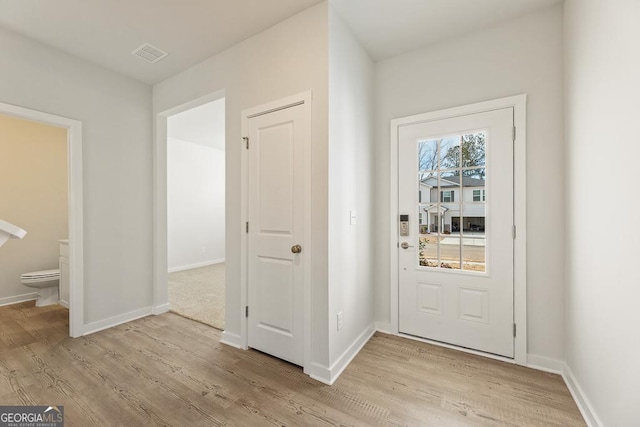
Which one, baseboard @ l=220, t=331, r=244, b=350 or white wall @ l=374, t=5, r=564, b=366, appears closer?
white wall @ l=374, t=5, r=564, b=366

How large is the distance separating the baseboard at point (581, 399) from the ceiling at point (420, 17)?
275cm

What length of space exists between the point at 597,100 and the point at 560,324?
63.3 inches

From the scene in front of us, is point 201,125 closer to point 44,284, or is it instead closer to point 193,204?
point 193,204

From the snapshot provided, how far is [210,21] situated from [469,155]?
8.22 feet

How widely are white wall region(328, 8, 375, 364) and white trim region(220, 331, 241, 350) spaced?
3.15 feet

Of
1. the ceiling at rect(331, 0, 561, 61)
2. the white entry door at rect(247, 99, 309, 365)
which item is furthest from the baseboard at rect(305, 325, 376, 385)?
the ceiling at rect(331, 0, 561, 61)

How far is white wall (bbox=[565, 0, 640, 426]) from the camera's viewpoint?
1238 millimetres

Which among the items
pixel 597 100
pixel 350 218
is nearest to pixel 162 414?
pixel 350 218

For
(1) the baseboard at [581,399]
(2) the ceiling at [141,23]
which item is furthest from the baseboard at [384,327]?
(2) the ceiling at [141,23]

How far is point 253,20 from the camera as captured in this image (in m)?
2.21

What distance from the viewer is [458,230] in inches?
96.3

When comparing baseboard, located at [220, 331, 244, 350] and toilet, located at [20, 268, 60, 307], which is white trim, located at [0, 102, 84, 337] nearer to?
toilet, located at [20, 268, 60, 307]

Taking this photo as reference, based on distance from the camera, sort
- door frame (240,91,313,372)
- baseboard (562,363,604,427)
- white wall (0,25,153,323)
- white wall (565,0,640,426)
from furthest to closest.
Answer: white wall (0,25,153,323) < door frame (240,91,313,372) < baseboard (562,363,604,427) < white wall (565,0,640,426)

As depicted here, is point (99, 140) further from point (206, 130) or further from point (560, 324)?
point (560, 324)
